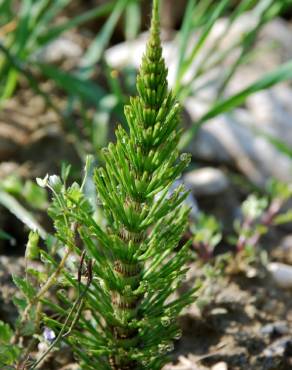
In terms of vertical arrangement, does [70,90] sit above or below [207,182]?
above

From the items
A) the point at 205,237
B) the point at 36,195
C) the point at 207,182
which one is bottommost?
the point at 205,237

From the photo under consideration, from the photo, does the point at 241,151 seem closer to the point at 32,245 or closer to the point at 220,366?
the point at 220,366

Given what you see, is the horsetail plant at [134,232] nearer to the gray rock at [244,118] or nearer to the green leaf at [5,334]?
the green leaf at [5,334]

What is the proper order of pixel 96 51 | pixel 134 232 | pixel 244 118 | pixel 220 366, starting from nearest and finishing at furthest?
1. pixel 134 232
2. pixel 220 366
3. pixel 96 51
4. pixel 244 118

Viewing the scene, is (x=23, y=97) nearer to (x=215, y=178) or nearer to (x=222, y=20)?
(x=215, y=178)

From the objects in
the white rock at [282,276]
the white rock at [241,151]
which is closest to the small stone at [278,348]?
the white rock at [282,276]

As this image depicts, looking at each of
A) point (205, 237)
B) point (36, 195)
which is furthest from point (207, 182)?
point (36, 195)

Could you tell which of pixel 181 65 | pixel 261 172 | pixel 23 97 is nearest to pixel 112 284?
pixel 181 65
